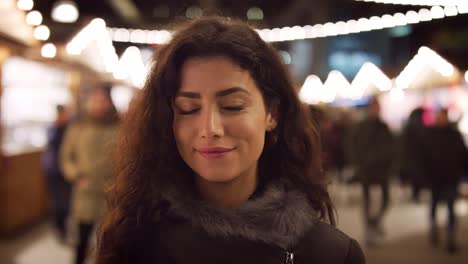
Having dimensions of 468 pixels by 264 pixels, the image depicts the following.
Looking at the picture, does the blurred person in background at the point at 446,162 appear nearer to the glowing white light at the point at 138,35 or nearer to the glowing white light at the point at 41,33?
the glowing white light at the point at 41,33

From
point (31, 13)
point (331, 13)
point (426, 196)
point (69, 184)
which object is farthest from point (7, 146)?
point (331, 13)

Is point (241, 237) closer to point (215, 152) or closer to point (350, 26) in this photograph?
point (215, 152)

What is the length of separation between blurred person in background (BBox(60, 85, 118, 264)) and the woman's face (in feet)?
9.91

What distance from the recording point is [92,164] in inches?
177

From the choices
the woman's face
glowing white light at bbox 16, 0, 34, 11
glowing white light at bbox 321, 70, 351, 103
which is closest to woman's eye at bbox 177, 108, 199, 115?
the woman's face

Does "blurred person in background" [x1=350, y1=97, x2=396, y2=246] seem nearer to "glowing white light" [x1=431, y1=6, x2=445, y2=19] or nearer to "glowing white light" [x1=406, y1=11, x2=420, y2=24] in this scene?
"glowing white light" [x1=406, y1=11, x2=420, y2=24]

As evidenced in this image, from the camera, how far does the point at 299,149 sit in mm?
1673

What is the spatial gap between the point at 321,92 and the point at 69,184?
834cm

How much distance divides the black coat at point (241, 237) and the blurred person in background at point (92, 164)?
301 centimetres

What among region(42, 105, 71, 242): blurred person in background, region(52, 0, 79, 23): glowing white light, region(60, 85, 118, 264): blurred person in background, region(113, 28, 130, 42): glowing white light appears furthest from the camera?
region(113, 28, 130, 42): glowing white light

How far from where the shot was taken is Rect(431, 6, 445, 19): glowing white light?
387cm

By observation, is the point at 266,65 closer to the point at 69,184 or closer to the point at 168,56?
the point at 168,56

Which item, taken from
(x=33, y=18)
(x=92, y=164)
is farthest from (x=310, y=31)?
(x=92, y=164)

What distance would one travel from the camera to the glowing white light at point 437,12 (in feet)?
12.7
